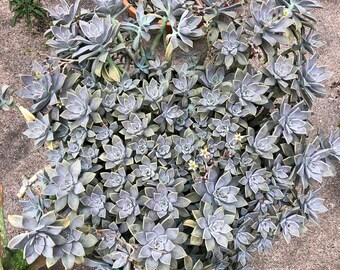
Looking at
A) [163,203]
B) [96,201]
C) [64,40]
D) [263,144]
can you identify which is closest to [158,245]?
[163,203]

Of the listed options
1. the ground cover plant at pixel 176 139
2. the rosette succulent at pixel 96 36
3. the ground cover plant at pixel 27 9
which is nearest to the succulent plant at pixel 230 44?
the ground cover plant at pixel 176 139

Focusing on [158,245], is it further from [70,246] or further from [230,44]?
[230,44]

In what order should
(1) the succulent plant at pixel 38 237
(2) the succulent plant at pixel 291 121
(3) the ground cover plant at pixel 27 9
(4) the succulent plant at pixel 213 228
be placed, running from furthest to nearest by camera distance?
(3) the ground cover plant at pixel 27 9 < (2) the succulent plant at pixel 291 121 < (4) the succulent plant at pixel 213 228 < (1) the succulent plant at pixel 38 237

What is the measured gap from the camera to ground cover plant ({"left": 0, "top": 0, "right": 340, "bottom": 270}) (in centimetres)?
137

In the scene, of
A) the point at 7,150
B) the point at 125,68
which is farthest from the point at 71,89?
the point at 7,150

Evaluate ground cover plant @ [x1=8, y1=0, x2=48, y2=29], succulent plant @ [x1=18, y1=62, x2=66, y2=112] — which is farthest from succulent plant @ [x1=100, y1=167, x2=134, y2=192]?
ground cover plant @ [x1=8, y1=0, x2=48, y2=29]

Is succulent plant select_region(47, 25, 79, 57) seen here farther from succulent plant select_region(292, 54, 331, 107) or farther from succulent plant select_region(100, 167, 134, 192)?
succulent plant select_region(292, 54, 331, 107)

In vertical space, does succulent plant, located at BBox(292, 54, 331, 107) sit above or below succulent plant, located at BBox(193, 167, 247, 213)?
above

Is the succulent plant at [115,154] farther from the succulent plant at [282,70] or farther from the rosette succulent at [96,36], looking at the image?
the succulent plant at [282,70]

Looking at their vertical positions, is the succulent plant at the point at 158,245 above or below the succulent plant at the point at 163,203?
below

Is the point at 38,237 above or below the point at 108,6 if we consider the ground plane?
below

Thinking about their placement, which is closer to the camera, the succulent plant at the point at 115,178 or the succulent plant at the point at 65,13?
the succulent plant at the point at 115,178

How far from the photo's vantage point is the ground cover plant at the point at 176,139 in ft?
4.50

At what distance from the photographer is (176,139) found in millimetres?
1434
